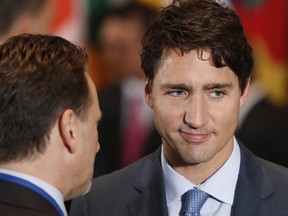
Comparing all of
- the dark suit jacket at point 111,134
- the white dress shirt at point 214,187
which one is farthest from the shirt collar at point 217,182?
the dark suit jacket at point 111,134

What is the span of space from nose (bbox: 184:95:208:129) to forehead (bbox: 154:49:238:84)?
5 cm

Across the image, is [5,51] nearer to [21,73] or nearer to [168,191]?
[21,73]

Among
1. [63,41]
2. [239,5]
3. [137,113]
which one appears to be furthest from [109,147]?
[63,41]

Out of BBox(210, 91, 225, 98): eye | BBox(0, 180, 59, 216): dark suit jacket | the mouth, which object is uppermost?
BBox(210, 91, 225, 98): eye

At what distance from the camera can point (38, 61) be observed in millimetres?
2090

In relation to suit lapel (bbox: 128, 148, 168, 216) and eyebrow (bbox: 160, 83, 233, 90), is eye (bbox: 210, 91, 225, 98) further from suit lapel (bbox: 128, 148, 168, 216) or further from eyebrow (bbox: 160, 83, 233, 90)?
suit lapel (bbox: 128, 148, 168, 216)

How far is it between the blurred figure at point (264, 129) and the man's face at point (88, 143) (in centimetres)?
192

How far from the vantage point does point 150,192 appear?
2568 millimetres

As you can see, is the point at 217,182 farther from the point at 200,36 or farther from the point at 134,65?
the point at 134,65

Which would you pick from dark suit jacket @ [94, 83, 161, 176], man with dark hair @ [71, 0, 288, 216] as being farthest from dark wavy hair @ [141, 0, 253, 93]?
dark suit jacket @ [94, 83, 161, 176]

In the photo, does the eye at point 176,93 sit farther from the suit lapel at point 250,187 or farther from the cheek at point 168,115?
the suit lapel at point 250,187

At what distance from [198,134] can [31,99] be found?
0.60 m

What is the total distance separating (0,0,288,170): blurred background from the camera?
4.36 m

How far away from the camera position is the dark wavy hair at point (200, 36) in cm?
251
